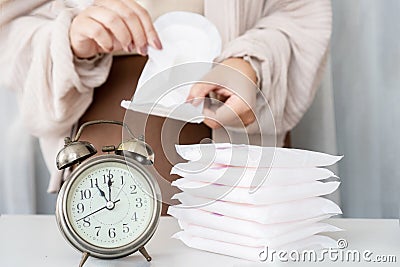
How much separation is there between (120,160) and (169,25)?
498 millimetres

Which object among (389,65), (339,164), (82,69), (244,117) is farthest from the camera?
(339,164)

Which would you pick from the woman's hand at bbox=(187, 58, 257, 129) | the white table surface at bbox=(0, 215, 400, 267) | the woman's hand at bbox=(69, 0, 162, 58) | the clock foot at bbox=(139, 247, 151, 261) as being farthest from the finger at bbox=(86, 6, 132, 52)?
the clock foot at bbox=(139, 247, 151, 261)

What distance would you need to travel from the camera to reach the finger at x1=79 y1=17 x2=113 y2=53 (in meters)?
1.20

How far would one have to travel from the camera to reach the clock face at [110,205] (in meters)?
0.80

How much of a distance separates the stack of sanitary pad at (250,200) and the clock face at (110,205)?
7 centimetres

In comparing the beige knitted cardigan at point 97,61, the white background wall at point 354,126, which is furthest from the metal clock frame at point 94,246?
the white background wall at point 354,126

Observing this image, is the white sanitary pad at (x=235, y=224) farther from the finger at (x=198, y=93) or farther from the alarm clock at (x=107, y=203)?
the finger at (x=198, y=93)

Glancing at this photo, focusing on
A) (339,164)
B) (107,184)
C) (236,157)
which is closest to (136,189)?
(107,184)

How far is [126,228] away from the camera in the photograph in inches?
32.0

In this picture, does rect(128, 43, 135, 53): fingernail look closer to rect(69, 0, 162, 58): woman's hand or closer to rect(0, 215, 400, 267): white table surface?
rect(69, 0, 162, 58): woman's hand

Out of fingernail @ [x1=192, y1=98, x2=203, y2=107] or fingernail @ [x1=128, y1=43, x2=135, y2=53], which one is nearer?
fingernail @ [x1=192, y1=98, x2=203, y2=107]

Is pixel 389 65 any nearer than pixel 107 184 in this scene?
No

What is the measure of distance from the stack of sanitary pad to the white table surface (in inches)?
1.0

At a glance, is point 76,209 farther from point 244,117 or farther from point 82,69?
point 82,69
